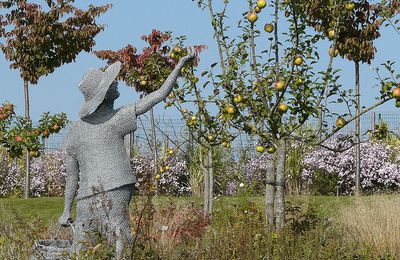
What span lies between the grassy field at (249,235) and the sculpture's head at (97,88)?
1.01 meters

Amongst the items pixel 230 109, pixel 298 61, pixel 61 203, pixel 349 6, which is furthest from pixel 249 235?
pixel 61 203

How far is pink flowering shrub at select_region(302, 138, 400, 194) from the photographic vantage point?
61.9 ft

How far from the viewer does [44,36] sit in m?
19.6

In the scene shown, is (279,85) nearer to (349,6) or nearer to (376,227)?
(349,6)

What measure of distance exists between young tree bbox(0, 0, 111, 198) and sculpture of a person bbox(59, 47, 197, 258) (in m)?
12.4

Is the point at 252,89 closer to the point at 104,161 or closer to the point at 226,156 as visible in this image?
the point at 104,161

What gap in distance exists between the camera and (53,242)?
7.08 m

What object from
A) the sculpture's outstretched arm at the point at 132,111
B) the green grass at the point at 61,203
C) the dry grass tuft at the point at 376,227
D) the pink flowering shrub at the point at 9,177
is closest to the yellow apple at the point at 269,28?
the sculpture's outstretched arm at the point at 132,111

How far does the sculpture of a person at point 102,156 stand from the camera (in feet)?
21.9

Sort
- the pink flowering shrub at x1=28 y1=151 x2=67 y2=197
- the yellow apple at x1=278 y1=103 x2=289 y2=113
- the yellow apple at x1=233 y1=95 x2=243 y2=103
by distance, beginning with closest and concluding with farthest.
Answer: the yellow apple at x1=278 y1=103 x2=289 y2=113, the yellow apple at x1=233 y1=95 x2=243 y2=103, the pink flowering shrub at x1=28 y1=151 x2=67 y2=197

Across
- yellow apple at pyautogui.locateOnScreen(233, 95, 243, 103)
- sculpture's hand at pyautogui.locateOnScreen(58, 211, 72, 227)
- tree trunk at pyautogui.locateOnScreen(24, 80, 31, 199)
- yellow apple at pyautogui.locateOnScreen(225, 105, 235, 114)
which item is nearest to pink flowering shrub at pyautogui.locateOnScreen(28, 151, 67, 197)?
tree trunk at pyautogui.locateOnScreen(24, 80, 31, 199)

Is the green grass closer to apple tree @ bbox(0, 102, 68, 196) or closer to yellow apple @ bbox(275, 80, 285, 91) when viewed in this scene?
apple tree @ bbox(0, 102, 68, 196)

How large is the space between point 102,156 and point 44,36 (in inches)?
525

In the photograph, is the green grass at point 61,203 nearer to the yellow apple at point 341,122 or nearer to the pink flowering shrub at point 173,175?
the pink flowering shrub at point 173,175
